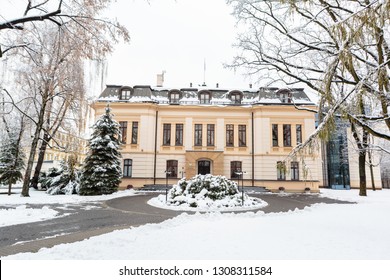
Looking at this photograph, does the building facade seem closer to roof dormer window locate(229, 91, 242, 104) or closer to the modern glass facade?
roof dormer window locate(229, 91, 242, 104)

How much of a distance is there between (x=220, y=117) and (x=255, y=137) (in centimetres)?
412

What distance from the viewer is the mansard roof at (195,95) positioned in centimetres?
2733

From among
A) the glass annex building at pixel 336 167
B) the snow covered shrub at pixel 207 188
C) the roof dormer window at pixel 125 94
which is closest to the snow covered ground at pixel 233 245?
the snow covered shrub at pixel 207 188

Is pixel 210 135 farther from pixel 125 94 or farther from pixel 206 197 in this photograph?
pixel 206 197

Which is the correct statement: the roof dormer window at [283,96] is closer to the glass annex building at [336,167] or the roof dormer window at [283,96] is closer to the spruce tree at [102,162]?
the glass annex building at [336,167]

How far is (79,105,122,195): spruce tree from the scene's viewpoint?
18812 millimetres

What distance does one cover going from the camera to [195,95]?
28.6 meters

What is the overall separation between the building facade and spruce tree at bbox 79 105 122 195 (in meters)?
5.94

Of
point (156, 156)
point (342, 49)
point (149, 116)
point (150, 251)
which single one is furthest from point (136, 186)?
point (342, 49)

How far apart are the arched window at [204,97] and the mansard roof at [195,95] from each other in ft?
0.55

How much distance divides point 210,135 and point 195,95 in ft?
15.7

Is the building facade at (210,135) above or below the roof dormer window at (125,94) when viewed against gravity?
below

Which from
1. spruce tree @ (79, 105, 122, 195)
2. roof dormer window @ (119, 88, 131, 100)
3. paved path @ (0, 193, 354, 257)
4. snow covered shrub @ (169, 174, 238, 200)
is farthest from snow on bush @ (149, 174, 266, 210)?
roof dormer window @ (119, 88, 131, 100)

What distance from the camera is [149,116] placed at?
26.9 meters
